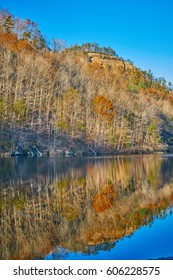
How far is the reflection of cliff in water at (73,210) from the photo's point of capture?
13.9 metres

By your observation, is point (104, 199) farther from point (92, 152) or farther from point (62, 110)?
point (62, 110)

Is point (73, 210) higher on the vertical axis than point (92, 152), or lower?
lower

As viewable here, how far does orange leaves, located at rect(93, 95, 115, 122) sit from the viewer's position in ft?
310

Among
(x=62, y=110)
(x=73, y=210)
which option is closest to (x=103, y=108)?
(x=62, y=110)

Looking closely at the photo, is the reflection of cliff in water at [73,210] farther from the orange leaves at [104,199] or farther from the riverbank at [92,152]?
the riverbank at [92,152]

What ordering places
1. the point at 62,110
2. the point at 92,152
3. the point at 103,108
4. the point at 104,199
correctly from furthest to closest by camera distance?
the point at 103,108
the point at 62,110
the point at 92,152
the point at 104,199

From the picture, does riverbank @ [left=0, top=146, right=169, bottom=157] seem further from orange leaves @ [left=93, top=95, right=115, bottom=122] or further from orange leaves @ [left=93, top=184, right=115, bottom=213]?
orange leaves @ [left=93, top=184, right=115, bottom=213]

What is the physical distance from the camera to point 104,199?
22500mm

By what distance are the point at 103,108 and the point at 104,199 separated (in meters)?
73.8

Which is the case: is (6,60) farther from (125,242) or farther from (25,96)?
(125,242)

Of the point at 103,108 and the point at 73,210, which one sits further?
the point at 103,108

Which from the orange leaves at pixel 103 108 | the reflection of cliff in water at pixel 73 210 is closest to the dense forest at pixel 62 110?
the orange leaves at pixel 103 108

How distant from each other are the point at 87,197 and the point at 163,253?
10469 millimetres

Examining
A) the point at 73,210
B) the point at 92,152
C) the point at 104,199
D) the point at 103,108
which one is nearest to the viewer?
the point at 73,210
